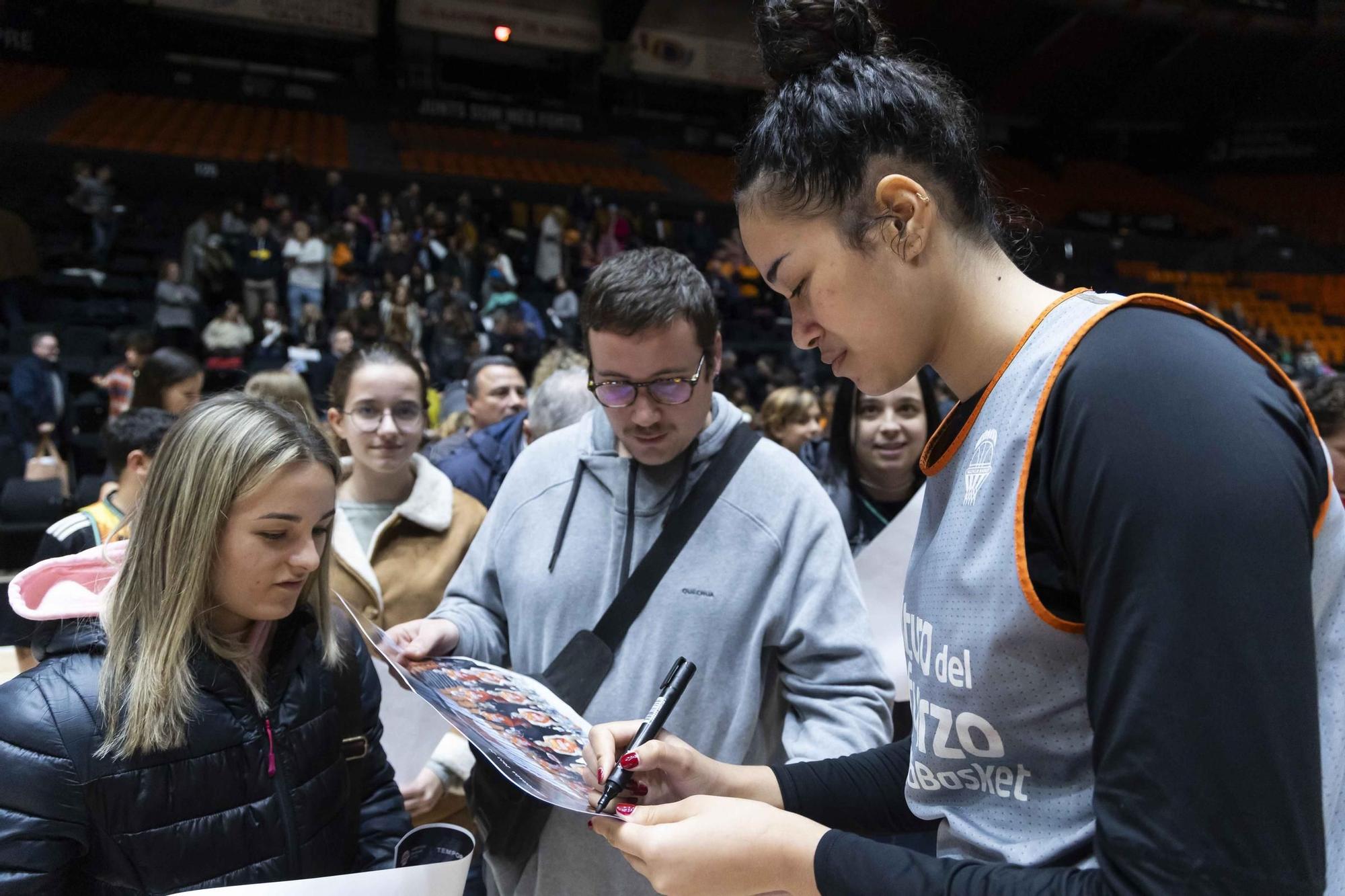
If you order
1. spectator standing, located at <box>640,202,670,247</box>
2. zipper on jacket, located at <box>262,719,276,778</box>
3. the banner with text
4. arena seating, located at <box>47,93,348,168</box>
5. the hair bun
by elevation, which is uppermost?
the banner with text

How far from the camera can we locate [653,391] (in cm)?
153

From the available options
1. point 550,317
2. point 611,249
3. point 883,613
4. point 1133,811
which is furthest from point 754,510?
point 611,249

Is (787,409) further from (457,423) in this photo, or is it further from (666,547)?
(666,547)

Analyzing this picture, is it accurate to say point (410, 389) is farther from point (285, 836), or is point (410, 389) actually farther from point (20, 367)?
point (20, 367)

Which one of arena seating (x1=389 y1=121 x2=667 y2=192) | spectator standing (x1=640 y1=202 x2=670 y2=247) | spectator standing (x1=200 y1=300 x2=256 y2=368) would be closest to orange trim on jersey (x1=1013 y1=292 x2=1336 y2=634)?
spectator standing (x1=200 y1=300 x2=256 y2=368)

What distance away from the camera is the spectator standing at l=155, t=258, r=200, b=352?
8.68 metres

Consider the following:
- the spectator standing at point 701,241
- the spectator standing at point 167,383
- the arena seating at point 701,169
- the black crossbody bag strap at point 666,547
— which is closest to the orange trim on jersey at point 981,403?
the black crossbody bag strap at point 666,547

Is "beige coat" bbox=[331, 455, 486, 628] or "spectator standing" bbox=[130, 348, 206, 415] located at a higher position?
"spectator standing" bbox=[130, 348, 206, 415]

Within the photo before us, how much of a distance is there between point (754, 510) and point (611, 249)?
1137 cm

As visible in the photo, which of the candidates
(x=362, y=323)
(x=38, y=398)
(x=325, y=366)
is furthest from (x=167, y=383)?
(x=325, y=366)

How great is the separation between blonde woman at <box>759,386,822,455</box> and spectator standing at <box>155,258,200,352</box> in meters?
6.26

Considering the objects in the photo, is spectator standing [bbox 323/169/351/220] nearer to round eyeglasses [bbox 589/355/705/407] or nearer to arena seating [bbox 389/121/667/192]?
arena seating [bbox 389/121/667/192]

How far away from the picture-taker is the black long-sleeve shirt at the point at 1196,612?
58 cm

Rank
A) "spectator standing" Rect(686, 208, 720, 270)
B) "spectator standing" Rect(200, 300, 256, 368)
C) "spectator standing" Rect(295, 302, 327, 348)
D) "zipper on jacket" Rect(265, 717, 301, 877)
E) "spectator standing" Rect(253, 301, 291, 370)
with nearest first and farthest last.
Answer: "zipper on jacket" Rect(265, 717, 301, 877), "spectator standing" Rect(200, 300, 256, 368), "spectator standing" Rect(253, 301, 291, 370), "spectator standing" Rect(295, 302, 327, 348), "spectator standing" Rect(686, 208, 720, 270)
